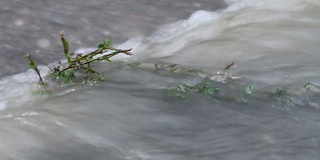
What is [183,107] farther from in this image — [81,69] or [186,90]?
[81,69]

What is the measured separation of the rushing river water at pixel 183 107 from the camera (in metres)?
3.22

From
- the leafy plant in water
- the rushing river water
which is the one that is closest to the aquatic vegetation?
the rushing river water

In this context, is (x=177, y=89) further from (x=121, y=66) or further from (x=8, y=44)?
(x=8, y=44)

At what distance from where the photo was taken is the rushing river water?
322 cm

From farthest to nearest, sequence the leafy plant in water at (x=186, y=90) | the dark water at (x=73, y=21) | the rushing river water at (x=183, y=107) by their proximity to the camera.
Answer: the dark water at (x=73, y=21) < the leafy plant in water at (x=186, y=90) < the rushing river water at (x=183, y=107)

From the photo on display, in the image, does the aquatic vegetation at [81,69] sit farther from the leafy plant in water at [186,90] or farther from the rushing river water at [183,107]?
the leafy plant in water at [186,90]

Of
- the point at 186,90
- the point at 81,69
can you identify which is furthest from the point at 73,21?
the point at 186,90

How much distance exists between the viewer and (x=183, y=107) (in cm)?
358

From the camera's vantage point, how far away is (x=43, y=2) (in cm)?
481

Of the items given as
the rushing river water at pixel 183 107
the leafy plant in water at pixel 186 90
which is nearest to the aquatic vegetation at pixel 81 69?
the rushing river water at pixel 183 107

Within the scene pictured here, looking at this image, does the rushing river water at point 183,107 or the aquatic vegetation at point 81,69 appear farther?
the aquatic vegetation at point 81,69

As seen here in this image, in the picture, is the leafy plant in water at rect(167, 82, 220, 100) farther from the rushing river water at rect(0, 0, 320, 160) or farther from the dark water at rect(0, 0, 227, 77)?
the dark water at rect(0, 0, 227, 77)

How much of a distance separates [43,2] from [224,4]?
1.31 meters

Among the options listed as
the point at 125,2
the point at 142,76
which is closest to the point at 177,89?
the point at 142,76
